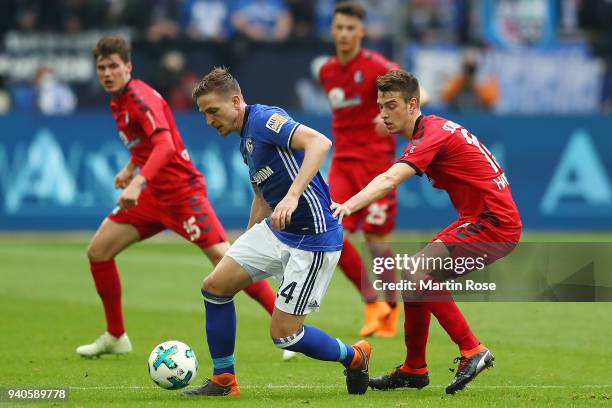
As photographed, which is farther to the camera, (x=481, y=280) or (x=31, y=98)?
(x=31, y=98)

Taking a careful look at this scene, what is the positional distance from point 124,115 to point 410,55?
1255cm

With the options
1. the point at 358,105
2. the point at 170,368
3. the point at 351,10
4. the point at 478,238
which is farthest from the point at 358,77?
the point at 170,368

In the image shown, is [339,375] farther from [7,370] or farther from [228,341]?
[7,370]

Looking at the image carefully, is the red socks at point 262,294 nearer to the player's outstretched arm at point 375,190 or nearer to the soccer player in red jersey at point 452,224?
the soccer player in red jersey at point 452,224

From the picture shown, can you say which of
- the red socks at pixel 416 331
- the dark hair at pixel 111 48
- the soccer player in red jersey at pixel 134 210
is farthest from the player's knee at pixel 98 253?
the red socks at pixel 416 331

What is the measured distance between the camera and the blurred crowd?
68.2ft

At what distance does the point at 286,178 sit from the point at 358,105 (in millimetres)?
3894

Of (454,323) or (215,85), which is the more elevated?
(215,85)

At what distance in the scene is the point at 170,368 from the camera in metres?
7.86

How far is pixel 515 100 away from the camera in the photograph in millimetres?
22406

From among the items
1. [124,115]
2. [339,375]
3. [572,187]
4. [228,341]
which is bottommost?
[572,187]

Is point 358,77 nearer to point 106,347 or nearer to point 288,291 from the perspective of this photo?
point 106,347

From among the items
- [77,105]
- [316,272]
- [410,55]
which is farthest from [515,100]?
[316,272]

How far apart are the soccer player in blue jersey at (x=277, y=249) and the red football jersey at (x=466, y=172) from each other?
2.47ft
